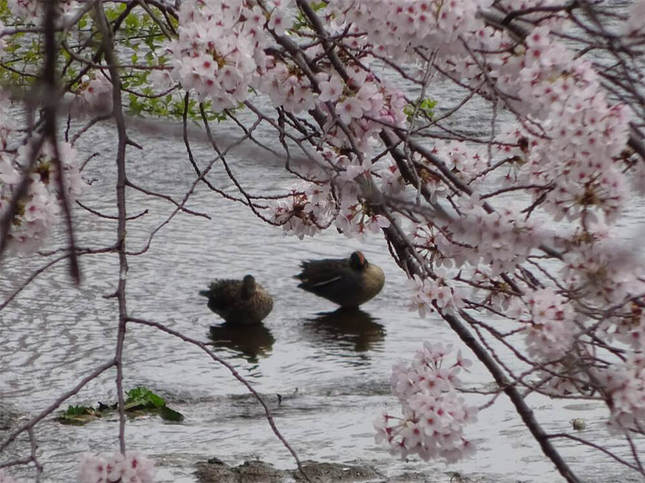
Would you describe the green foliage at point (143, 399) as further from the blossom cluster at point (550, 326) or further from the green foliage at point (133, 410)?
the blossom cluster at point (550, 326)

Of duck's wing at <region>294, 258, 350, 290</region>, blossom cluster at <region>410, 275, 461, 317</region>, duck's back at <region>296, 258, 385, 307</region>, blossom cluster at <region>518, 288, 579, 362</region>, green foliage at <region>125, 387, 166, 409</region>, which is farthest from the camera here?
duck's wing at <region>294, 258, 350, 290</region>

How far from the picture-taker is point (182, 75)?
2713 mm

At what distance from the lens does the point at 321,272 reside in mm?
8281

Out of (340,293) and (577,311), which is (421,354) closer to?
(577,311)

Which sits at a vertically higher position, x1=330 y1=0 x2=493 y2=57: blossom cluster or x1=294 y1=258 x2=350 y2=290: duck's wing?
x1=330 y1=0 x2=493 y2=57: blossom cluster

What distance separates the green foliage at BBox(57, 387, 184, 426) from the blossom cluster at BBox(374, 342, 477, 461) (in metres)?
3.37

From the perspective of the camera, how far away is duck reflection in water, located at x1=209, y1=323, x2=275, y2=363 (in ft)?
24.6

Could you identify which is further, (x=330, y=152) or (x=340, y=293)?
A: (x=340, y=293)

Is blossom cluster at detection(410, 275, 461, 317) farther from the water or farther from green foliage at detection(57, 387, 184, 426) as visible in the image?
green foliage at detection(57, 387, 184, 426)

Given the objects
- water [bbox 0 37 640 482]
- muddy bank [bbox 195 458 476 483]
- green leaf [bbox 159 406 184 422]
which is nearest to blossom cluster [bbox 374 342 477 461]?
water [bbox 0 37 640 482]

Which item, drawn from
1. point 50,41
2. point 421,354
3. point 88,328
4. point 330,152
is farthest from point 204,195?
point 50,41

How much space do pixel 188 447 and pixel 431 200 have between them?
9.62 ft

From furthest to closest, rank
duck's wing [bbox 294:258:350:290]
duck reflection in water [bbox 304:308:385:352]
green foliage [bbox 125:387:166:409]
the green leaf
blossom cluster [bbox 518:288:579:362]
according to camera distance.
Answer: duck's wing [bbox 294:258:350:290] < duck reflection in water [bbox 304:308:385:352] < green foliage [bbox 125:387:166:409] < the green leaf < blossom cluster [bbox 518:288:579:362]

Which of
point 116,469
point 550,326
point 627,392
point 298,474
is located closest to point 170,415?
point 298,474
